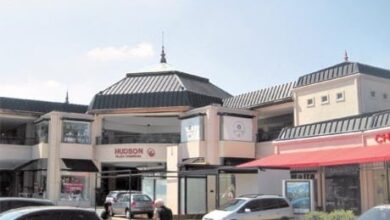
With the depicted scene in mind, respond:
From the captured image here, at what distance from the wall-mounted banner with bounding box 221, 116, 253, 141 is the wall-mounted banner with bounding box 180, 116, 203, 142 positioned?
1700 millimetres

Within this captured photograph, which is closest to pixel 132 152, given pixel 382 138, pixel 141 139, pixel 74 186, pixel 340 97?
pixel 141 139

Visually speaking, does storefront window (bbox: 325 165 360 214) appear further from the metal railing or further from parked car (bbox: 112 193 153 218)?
the metal railing

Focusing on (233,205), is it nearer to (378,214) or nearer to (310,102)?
(378,214)

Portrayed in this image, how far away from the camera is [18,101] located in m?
48.6

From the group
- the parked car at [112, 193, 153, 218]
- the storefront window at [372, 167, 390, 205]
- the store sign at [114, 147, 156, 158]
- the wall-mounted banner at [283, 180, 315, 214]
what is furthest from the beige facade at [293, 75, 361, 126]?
the store sign at [114, 147, 156, 158]

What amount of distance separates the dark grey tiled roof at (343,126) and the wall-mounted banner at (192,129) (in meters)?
10.8

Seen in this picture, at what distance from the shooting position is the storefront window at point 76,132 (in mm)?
44969

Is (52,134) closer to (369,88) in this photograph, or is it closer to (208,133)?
(208,133)

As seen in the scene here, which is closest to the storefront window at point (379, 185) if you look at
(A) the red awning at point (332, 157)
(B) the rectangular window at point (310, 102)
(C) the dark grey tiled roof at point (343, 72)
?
(A) the red awning at point (332, 157)

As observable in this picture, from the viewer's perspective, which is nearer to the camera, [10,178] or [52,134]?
[52,134]

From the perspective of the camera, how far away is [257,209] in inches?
872

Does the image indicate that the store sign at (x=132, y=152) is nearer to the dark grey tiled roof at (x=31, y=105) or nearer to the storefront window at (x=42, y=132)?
the storefront window at (x=42, y=132)

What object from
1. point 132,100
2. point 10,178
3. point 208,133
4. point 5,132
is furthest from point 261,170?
point 5,132

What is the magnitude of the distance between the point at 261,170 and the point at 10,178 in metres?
32.6
